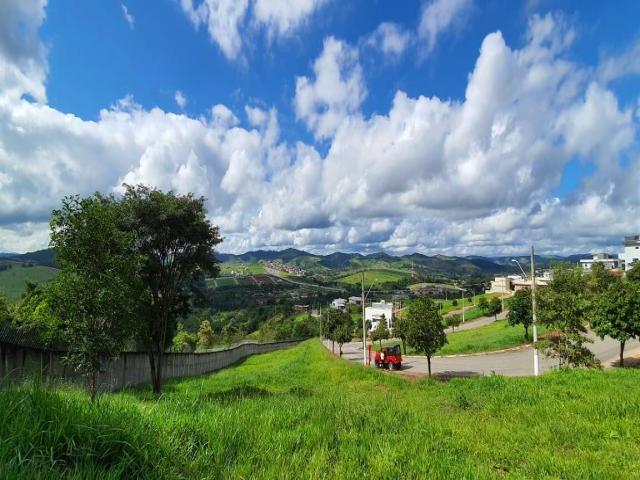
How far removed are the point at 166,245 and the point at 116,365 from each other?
30.3 ft

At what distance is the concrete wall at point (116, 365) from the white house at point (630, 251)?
14832cm

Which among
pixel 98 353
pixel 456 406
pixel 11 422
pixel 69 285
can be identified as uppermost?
pixel 69 285

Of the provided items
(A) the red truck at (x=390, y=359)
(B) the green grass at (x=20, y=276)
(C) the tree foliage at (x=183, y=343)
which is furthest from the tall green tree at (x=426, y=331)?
(B) the green grass at (x=20, y=276)

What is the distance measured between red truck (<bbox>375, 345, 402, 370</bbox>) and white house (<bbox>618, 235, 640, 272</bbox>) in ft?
465

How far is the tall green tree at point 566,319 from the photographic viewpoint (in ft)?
63.5

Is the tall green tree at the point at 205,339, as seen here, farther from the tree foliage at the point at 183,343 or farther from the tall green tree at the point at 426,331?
the tall green tree at the point at 426,331

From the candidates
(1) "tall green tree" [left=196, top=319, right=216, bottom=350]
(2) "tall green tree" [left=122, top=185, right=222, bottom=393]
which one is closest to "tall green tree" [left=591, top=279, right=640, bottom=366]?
(2) "tall green tree" [left=122, top=185, right=222, bottom=393]

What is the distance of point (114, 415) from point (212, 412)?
5.52ft

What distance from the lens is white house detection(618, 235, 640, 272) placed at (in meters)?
139

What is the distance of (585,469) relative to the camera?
5012 millimetres

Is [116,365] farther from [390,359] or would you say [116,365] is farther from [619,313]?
[619,313]

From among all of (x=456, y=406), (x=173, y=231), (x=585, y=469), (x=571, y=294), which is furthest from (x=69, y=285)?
(x=571, y=294)

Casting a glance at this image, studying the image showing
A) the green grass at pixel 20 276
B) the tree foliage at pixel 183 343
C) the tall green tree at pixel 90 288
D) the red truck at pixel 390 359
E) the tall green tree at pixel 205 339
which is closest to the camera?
the tall green tree at pixel 90 288

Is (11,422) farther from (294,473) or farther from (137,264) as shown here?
(137,264)
